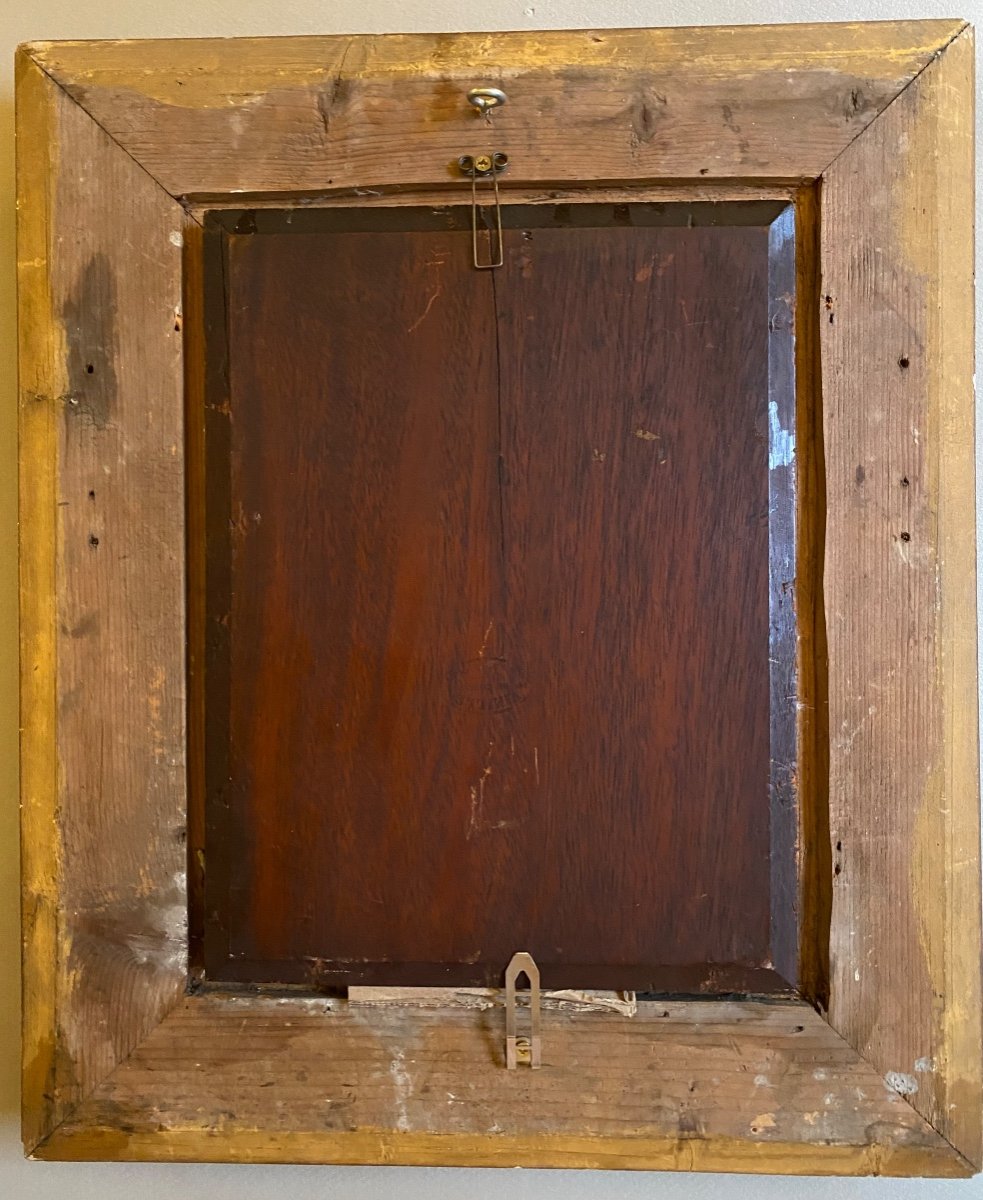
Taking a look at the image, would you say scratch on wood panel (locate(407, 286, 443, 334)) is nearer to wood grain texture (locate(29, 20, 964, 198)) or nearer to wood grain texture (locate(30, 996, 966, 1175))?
wood grain texture (locate(29, 20, 964, 198))

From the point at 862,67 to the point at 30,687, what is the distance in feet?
2.36

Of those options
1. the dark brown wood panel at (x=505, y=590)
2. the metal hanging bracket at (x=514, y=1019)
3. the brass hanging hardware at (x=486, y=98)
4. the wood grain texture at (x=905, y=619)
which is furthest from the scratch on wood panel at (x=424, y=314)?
the metal hanging bracket at (x=514, y=1019)

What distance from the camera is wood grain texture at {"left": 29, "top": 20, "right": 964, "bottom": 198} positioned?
58cm

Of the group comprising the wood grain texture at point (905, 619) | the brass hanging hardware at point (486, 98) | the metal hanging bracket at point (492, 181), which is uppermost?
the brass hanging hardware at point (486, 98)

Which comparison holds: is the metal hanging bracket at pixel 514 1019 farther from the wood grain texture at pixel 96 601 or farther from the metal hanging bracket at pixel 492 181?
the metal hanging bracket at pixel 492 181

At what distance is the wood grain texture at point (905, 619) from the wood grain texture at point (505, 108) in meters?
0.07

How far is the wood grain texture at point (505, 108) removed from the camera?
1.91ft

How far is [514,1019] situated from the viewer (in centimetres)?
59

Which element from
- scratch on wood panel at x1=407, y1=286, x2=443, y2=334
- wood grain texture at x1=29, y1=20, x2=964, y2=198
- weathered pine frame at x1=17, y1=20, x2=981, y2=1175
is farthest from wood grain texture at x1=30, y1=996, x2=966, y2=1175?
wood grain texture at x1=29, y1=20, x2=964, y2=198

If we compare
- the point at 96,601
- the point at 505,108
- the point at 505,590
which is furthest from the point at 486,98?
the point at 96,601

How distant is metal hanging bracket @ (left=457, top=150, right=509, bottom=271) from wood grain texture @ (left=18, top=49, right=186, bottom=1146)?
21 centimetres

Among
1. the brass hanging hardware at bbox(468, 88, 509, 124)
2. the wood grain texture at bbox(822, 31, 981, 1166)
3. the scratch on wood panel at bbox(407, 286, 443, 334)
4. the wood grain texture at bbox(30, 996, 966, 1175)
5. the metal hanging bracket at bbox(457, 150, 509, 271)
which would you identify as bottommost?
the wood grain texture at bbox(30, 996, 966, 1175)

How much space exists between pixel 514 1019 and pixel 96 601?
0.41 metres

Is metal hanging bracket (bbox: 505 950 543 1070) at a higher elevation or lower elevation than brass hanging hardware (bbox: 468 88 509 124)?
lower
